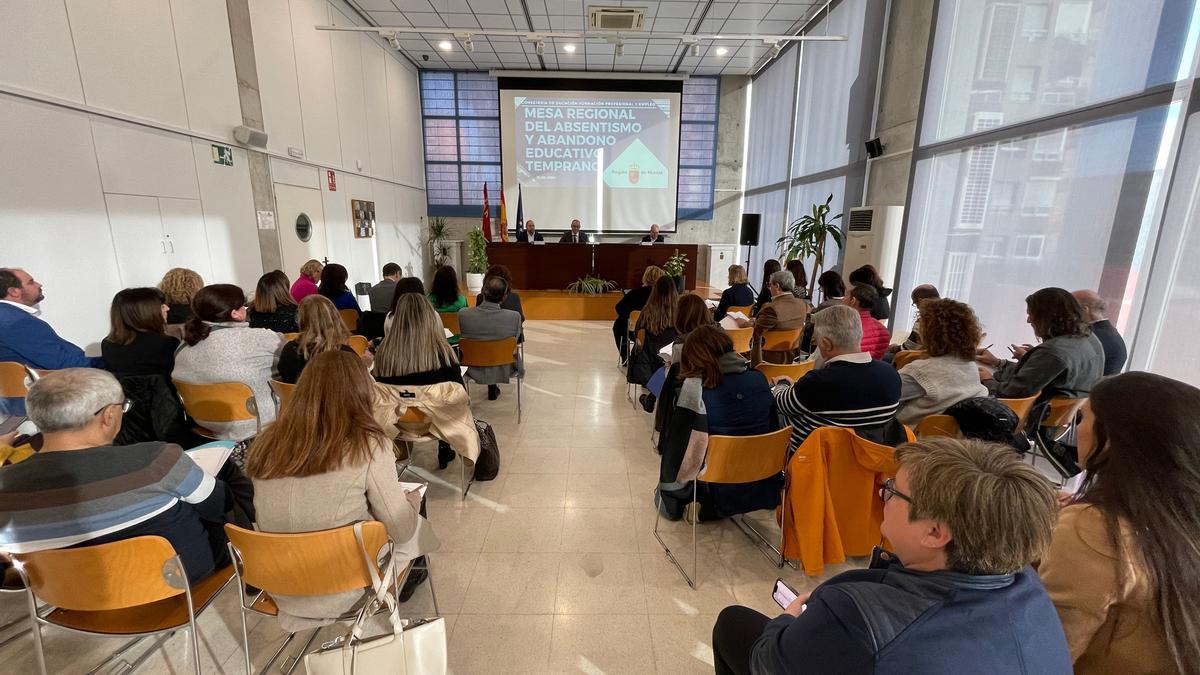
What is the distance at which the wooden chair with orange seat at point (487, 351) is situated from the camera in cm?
387

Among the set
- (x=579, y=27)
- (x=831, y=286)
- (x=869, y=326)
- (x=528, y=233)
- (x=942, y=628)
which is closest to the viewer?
(x=942, y=628)

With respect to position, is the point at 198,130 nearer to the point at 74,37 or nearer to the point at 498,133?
the point at 74,37

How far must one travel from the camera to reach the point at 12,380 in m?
2.51

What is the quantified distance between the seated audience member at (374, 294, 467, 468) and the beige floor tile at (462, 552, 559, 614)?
3.59 feet

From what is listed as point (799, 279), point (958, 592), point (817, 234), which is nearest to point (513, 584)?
point (958, 592)

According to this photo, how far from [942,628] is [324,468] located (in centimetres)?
164

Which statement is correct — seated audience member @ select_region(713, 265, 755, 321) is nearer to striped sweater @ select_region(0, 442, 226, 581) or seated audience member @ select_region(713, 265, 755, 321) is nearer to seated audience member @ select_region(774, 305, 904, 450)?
seated audience member @ select_region(774, 305, 904, 450)

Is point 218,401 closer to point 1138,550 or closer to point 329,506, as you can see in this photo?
point 329,506

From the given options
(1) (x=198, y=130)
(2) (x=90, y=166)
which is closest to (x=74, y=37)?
(2) (x=90, y=166)

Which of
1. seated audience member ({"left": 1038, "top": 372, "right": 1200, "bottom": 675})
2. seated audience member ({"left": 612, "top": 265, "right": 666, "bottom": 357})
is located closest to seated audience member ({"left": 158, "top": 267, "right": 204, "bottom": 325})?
seated audience member ({"left": 612, "top": 265, "right": 666, "bottom": 357})

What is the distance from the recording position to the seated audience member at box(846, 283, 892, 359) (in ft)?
12.3

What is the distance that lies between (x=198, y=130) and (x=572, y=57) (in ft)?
24.5

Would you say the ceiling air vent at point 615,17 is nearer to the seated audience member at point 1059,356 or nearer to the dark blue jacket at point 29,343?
the seated audience member at point 1059,356

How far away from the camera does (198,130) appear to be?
514 cm
